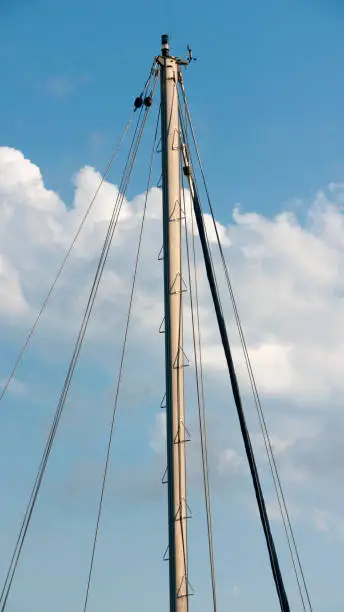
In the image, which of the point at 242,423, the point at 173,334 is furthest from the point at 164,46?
the point at 242,423

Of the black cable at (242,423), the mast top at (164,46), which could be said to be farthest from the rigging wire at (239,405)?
the mast top at (164,46)

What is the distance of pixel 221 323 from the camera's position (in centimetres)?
3919

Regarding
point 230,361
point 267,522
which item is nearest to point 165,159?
A: point 230,361

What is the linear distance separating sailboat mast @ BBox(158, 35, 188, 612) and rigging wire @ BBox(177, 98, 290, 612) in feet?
6.55

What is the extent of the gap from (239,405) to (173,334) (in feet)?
14.4

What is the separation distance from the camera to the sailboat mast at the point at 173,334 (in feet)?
108

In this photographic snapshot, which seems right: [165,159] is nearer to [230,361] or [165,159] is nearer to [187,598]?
[230,361]

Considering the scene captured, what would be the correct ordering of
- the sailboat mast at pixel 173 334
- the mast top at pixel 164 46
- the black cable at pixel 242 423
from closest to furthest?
the sailboat mast at pixel 173 334 < the black cable at pixel 242 423 < the mast top at pixel 164 46

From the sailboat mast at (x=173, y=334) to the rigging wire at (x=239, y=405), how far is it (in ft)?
6.55

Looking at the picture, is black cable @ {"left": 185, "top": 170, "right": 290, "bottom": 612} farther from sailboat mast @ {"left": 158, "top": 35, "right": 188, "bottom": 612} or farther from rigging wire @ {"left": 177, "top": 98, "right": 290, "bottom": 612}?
sailboat mast @ {"left": 158, "top": 35, "right": 188, "bottom": 612}

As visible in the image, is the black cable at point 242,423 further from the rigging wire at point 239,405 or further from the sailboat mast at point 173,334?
the sailboat mast at point 173,334

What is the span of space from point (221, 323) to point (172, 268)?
12.8 feet

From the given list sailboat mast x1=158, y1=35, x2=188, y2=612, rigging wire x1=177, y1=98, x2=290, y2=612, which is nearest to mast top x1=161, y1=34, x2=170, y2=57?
sailboat mast x1=158, y1=35, x2=188, y2=612

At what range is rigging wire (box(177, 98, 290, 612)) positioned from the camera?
113 ft
